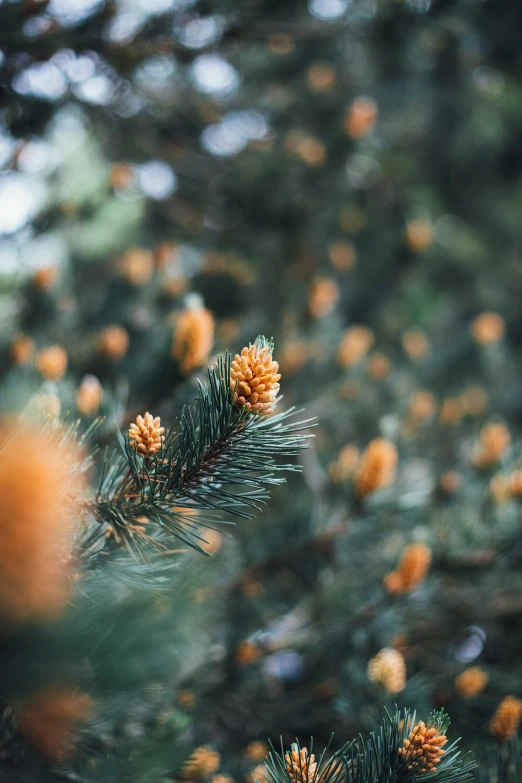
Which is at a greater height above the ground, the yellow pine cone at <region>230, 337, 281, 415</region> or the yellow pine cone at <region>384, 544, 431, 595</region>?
the yellow pine cone at <region>230, 337, 281, 415</region>

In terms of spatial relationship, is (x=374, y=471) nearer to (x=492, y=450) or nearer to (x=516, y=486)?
(x=516, y=486)

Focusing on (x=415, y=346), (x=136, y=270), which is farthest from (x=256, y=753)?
(x=415, y=346)

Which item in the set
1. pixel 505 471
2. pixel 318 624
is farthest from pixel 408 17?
pixel 318 624

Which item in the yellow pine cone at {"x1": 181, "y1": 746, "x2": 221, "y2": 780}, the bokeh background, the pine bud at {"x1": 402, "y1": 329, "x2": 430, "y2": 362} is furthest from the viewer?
the pine bud at {"x1": 402, "y1": 329, "x2": 430, "y2": 362}

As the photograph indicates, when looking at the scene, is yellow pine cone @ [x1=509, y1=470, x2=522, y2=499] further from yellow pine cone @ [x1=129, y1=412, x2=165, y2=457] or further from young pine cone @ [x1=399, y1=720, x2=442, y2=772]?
yellow pine cone @ [x1=129, y1=412, x2=165, y2=457]

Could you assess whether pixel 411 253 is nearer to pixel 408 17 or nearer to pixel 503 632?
pixel 408 17

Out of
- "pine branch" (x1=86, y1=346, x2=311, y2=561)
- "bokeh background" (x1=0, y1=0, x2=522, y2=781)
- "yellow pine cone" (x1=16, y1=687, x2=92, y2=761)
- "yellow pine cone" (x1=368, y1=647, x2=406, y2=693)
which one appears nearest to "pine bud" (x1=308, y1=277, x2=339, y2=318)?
"bokeh background" (x1=0, y1=0, x2=522, y2=781)

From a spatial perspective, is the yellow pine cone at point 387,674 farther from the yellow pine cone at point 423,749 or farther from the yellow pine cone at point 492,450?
the yellow pine cone at point 492,450

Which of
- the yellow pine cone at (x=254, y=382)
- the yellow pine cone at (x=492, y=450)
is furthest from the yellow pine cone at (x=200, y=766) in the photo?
the yellow pine cone at (x=492, y=450)
